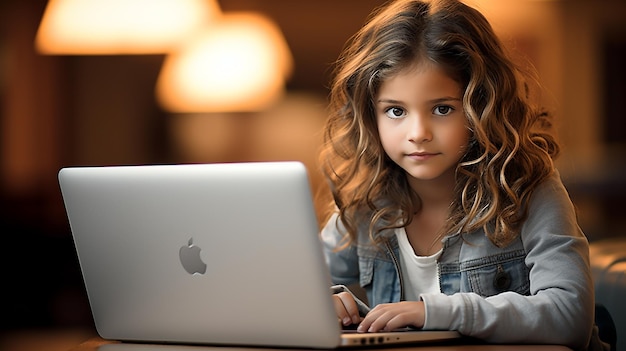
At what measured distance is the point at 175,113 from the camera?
23.0ft

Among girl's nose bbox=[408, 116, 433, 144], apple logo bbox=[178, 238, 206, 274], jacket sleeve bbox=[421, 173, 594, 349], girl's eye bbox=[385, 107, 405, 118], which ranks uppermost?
girl's eye bbox=[385, 107, 405, 118]

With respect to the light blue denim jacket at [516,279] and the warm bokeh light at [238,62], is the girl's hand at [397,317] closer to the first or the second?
the light blue denim jacket at [516,279]

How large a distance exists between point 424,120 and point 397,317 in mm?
310

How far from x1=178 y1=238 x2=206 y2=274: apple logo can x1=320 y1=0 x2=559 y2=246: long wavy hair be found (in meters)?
0.42

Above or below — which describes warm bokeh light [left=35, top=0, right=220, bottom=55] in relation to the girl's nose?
above

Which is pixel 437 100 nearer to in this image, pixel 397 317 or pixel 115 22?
pixel 397 317

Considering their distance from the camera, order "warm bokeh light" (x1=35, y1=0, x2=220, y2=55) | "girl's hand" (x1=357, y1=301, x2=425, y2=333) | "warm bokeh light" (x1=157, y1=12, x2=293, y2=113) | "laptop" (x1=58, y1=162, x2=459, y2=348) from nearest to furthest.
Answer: "laptop" (x1=58, y1=162, x2=459, y2=348), "girl's hand" (x1=357, y1=301, x2=425, y2=333), "warm bokeh light" (x1=35, y1=0, x2=220, y2=55), "warm bokeh light" (x1=157, y1=12, x2=293, y2=113)

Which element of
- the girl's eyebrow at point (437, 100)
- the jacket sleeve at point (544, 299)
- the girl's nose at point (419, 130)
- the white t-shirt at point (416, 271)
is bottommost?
the white t-shirt at point (416, 271)

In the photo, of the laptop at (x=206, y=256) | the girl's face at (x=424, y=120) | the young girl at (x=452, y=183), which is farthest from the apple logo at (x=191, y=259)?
the girl's face at (x=424, y=120)

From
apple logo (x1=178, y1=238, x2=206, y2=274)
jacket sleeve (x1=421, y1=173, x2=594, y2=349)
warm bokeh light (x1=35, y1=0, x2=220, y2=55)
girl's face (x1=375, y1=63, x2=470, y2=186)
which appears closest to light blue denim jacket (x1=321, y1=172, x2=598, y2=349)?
jacket sleeve (x1=421, y1=173, x2=594, y2=349)

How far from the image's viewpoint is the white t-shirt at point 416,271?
1.44 metres

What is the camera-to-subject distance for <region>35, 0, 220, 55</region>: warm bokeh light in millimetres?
3262

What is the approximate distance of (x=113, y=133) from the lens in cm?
668

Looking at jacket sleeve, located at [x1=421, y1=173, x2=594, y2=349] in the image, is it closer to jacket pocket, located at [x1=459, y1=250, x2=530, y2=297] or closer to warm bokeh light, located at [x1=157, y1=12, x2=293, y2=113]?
jacket pocket, located at [x1=459, y1=250, x2=530, y2=297]
